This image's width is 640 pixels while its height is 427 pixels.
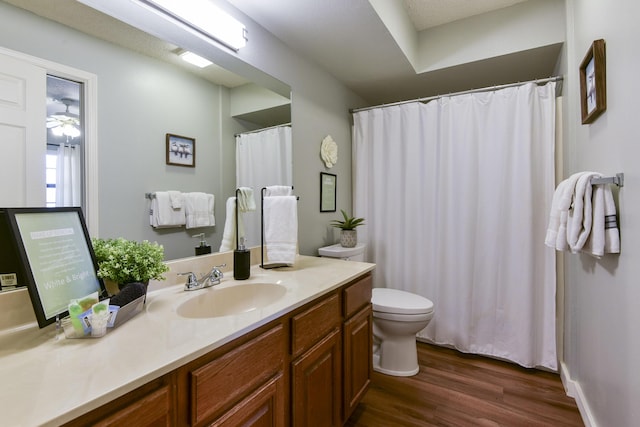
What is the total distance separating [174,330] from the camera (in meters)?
0.85

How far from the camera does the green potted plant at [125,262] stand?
968 millimetres

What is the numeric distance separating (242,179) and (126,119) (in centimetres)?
62

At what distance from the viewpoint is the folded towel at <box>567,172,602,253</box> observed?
1221 mm

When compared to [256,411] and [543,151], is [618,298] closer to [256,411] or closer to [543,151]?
[543,151]

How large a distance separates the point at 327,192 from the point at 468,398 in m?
1.61

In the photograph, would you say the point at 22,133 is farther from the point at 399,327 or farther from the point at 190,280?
the point at 399,327

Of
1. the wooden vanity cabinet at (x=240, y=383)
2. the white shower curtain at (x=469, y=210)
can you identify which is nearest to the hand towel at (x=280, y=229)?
the wooden vanity cabinet at (x=240, y=383)

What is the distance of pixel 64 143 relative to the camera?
39.4 inches

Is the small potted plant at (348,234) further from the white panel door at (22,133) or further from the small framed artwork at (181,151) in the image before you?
the white panel door at (22,133)

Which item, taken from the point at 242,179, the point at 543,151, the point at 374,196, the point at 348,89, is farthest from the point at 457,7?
the point at 242,179

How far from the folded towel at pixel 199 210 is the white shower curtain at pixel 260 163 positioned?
7.9 inches

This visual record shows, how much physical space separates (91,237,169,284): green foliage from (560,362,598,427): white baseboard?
6.79 feet

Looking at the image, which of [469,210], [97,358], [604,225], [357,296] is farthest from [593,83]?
[97,358]

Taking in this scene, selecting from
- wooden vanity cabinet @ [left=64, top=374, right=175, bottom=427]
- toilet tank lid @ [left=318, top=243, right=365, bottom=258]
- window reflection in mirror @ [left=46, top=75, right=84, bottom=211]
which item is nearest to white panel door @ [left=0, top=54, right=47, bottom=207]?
window reflection in mirror @ [left=46, top=75, right=84, bottom=211]
